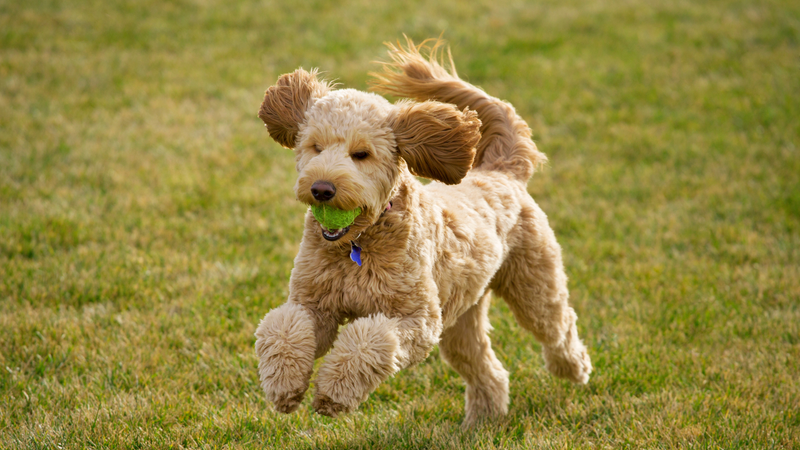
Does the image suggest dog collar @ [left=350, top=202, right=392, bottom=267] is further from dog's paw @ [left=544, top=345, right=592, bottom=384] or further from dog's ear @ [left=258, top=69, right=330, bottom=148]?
dog's paw @ [left=544, top=345, right=592, bottom=384]

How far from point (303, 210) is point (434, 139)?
465 centimetres

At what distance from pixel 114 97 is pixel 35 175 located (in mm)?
2742

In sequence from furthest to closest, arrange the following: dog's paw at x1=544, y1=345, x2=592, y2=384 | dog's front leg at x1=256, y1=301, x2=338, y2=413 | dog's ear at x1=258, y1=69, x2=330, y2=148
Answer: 1. dog's paw at x1=544, y1=345, x2=592, y2=384
2. dog's ear at x1=258, y1=69, x2=330, y2=148
3. dog's front leg at x1=256, y1=301, x2=338, y2=413

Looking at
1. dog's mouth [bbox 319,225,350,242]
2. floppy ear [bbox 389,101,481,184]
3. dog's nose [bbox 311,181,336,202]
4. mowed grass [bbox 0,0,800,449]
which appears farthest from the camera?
mowed grass [bbox 0,0,800,449]

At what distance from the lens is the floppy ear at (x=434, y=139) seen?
334 cm

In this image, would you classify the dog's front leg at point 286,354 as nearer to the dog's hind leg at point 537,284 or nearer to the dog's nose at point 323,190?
the dog's nose at point 323,190

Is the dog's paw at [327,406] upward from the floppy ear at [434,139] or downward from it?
downward

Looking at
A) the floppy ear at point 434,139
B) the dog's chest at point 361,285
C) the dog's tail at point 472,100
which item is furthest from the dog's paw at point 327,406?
the dog's tail at point 472,100

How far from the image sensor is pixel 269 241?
279 inches

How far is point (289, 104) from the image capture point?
3502 mm

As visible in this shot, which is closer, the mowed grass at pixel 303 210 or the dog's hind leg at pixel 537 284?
the dog's hind leg at pixel 537 284

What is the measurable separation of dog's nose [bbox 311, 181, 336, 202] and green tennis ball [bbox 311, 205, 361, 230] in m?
0.08

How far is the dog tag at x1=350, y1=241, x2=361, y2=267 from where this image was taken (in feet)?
11.1

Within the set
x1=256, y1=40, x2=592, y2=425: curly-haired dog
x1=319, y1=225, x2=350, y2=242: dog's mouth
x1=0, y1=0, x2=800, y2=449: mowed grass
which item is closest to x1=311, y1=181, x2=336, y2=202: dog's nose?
x1=256, y1=40, x2=592, y2=425: curly-haired dog
